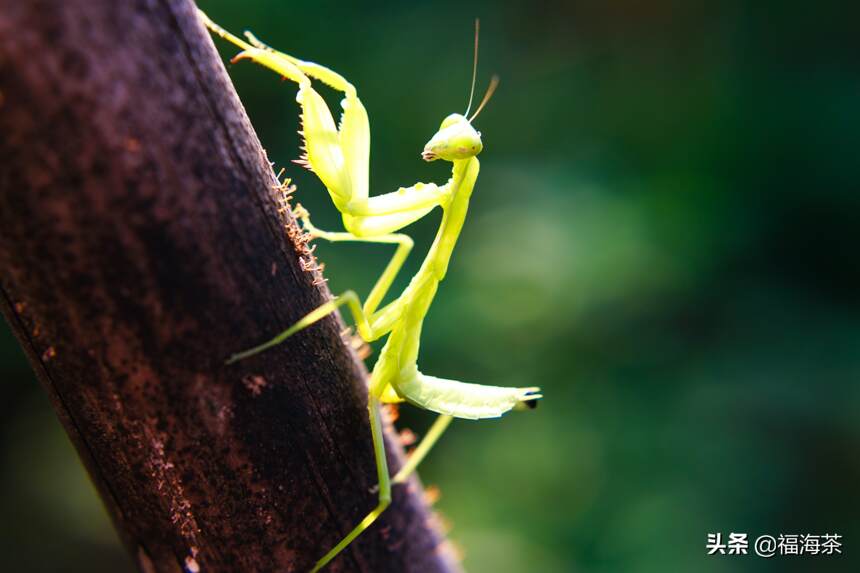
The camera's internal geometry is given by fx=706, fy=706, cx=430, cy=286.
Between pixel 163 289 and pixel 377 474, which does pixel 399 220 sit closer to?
pixel 377 474

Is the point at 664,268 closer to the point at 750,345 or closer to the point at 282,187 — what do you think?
the point at 750,345

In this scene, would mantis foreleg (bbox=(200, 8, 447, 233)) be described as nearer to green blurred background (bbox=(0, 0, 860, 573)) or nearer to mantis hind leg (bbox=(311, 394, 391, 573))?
mantis hind leg (bbox=(311, 394, 391, 573))

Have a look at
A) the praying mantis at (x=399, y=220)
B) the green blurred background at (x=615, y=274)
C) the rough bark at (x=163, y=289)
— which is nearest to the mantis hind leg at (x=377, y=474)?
the rough bark at (x=163, y=289)

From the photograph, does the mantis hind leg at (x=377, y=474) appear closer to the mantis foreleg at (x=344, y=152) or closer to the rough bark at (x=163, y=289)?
the rough bark at (x=163, y=289)

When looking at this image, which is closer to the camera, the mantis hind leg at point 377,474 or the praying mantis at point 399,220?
the mantis hind leg at point 377,474

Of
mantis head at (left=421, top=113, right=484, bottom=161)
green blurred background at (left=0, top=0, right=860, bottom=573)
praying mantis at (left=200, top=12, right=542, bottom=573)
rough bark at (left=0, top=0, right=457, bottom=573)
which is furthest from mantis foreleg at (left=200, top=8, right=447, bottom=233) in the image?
green blurred background at (left=0, top=0, right=860, bottom=573)

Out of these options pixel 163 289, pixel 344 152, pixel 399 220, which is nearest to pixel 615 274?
pixel 399 220
